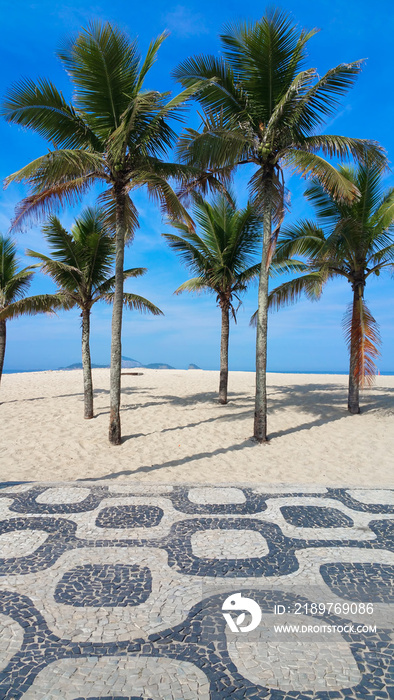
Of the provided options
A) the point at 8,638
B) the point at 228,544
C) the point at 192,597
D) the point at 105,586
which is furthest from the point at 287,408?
the point at 8,638

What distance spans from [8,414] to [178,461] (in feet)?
21.1

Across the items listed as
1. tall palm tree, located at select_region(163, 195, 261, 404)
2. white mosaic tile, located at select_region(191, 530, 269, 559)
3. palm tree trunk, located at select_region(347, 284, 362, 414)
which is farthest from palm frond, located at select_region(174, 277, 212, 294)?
white mosaic tile, located at select_region(191, 530, 269, 559)

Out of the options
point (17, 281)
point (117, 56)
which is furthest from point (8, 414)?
point (117, 56)

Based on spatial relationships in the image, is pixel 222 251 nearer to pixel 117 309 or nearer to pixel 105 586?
pixel 117 309

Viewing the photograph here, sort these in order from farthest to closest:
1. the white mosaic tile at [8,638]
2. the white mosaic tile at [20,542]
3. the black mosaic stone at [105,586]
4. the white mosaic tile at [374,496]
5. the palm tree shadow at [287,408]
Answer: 1. the palm tree shadow at [287,408]
2. the white mosaic tile at [374,496]
3. the white mosaic tile at [20,542]
4. the black mosaic stone at [105,586]
5. the white mosaic tile at [8,638]

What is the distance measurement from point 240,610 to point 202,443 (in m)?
6.09

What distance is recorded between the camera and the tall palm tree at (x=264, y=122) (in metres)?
7.84

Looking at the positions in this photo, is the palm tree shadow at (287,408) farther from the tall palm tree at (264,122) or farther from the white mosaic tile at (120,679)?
the white mosaic tile at (120,679)

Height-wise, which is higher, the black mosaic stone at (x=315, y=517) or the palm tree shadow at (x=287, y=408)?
the palm tree shadow at (x=287, y=408)

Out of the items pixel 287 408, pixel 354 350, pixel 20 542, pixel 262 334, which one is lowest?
pixel 20 542

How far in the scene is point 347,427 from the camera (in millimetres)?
10180

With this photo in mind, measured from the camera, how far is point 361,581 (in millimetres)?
3408

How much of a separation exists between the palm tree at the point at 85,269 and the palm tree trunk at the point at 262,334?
4.30m

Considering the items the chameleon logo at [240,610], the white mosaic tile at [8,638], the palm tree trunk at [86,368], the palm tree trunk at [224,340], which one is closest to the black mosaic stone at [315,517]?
the chameleon logo at [240,610]
